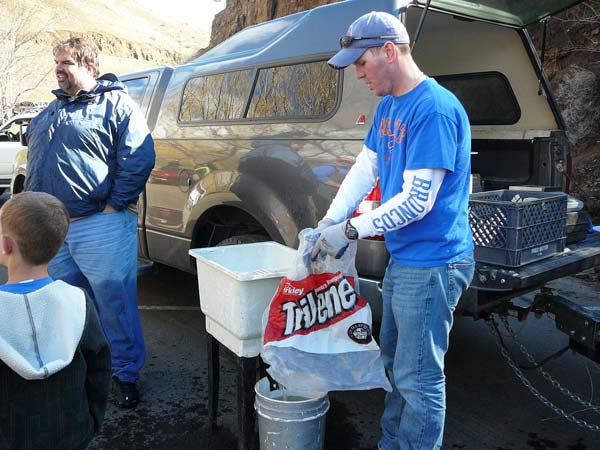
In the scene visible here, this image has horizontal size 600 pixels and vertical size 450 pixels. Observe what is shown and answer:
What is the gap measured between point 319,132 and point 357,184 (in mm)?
742

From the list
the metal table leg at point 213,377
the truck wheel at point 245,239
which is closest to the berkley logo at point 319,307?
the metal table leg at point 213,377

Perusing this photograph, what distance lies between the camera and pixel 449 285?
2.36 metres

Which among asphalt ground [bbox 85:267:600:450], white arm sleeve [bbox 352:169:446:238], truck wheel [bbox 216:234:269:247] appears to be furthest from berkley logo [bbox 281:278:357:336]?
truck wheel [bbox 216:234:269:247]

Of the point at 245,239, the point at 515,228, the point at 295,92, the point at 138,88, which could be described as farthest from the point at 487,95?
the point at 138,88

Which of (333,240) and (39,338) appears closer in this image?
(39,338)

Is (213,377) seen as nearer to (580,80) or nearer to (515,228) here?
(515,228)

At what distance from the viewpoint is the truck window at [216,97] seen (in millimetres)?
4004

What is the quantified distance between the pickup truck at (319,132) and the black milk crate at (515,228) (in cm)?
7

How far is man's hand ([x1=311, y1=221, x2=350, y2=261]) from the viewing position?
234 centimetres

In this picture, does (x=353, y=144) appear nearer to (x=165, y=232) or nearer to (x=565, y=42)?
(x=165, y=232)

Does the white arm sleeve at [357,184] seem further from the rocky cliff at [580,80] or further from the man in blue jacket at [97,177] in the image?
the rocky cliff at [580,80]

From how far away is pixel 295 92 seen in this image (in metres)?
3.60

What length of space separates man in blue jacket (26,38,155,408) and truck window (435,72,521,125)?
2.40m

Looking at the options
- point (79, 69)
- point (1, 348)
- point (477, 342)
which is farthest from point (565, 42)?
point (1, 348)
